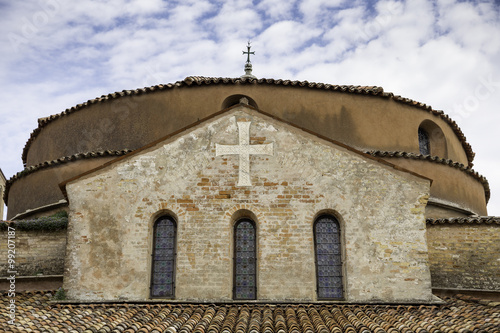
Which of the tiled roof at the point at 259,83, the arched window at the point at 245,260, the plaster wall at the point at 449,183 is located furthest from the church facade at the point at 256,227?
the tiled roof at the point at 259,83

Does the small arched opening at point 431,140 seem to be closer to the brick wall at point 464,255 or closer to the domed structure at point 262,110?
the domed structure at point 262,110

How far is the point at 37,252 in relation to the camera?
1405 cm

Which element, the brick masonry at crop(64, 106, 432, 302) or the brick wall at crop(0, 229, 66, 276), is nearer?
the brick masonry at crop(64, 106, 432, 302)

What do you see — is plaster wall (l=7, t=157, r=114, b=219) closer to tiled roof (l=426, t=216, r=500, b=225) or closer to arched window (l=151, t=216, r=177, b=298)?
arched window (l=151, t=216, r=177, b=298)

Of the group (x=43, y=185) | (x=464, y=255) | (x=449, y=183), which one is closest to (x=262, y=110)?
(x=449, y=183)

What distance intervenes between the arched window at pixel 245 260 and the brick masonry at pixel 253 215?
0.19 metres

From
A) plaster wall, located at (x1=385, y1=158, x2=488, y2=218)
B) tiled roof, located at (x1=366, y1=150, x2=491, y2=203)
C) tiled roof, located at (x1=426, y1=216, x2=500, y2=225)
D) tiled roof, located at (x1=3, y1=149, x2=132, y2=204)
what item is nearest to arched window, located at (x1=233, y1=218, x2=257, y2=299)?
tiled roof, located at (x1=426, y1=216, x2=500, y2=225)

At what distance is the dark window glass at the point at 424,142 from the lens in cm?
1834

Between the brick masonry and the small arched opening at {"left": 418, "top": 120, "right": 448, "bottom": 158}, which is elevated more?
the small arched opening at {"left": 418, "top": 120, "right": 448, "bottom": 158}

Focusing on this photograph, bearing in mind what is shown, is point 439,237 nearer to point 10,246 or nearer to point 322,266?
point 322,266

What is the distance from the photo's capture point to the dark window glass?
1834 cm

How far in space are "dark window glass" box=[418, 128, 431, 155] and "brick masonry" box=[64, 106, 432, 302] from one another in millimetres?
6117

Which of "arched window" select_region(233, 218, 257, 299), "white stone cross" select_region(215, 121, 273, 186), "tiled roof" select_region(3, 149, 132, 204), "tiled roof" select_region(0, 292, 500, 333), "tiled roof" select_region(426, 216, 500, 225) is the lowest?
"tiled roof" select_region(0, 292, 500, 333)

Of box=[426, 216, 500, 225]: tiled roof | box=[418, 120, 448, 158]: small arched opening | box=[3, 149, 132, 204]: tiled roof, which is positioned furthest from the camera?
box=[418, 120, 448, 158]: small arched opening
